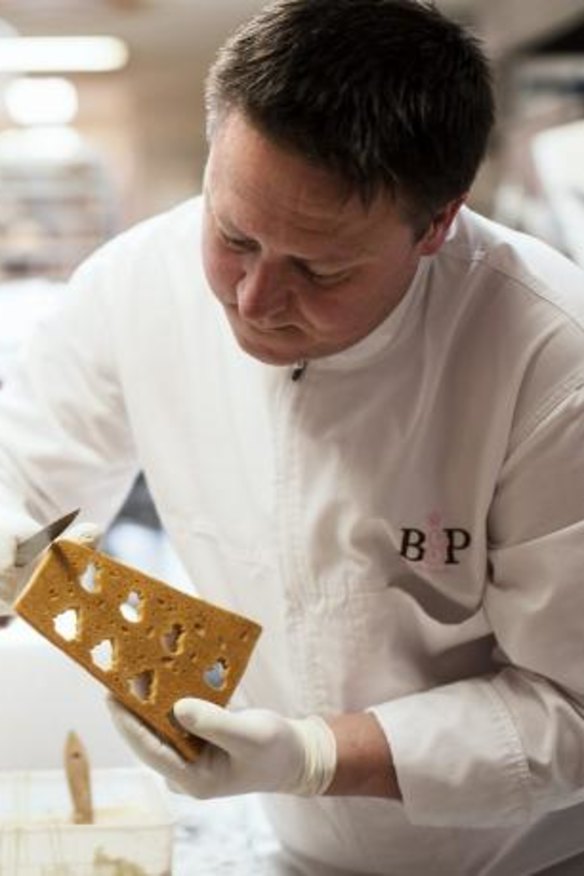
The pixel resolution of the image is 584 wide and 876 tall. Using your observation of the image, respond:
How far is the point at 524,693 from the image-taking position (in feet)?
3.98

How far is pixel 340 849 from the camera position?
4.42 ft

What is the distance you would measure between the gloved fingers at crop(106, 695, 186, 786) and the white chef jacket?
0.73ft

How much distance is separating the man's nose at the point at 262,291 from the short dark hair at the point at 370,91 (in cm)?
11

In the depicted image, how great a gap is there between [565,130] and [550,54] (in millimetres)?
3649

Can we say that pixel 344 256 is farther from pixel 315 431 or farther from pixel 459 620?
pixel 459 620

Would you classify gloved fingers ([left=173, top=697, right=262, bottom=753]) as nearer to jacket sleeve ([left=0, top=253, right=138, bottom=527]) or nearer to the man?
the man

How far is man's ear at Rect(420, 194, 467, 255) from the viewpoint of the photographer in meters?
1.07

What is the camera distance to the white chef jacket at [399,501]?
1174mm

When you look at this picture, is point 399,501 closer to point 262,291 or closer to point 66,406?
point 262,291

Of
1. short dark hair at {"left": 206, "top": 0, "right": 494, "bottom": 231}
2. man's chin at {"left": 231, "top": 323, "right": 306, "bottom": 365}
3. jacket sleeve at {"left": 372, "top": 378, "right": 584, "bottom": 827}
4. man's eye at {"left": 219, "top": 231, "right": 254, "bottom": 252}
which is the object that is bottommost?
jacket sleeve at {"left": 372, "top": 378, "right": 584, "bottom": 827}

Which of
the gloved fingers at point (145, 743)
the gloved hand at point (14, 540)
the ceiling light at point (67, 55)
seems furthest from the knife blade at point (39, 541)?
the ceiling light at point (67, 55)

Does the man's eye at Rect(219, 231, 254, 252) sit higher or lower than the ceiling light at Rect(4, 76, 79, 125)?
higher

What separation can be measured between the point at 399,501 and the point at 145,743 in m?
0.36

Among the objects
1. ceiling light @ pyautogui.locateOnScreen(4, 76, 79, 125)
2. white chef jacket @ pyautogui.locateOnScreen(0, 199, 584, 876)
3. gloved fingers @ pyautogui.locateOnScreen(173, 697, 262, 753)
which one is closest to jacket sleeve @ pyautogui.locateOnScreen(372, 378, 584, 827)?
white chef jacket @ pyautogui.locateOnScreen(0, 199, 584, 876)
